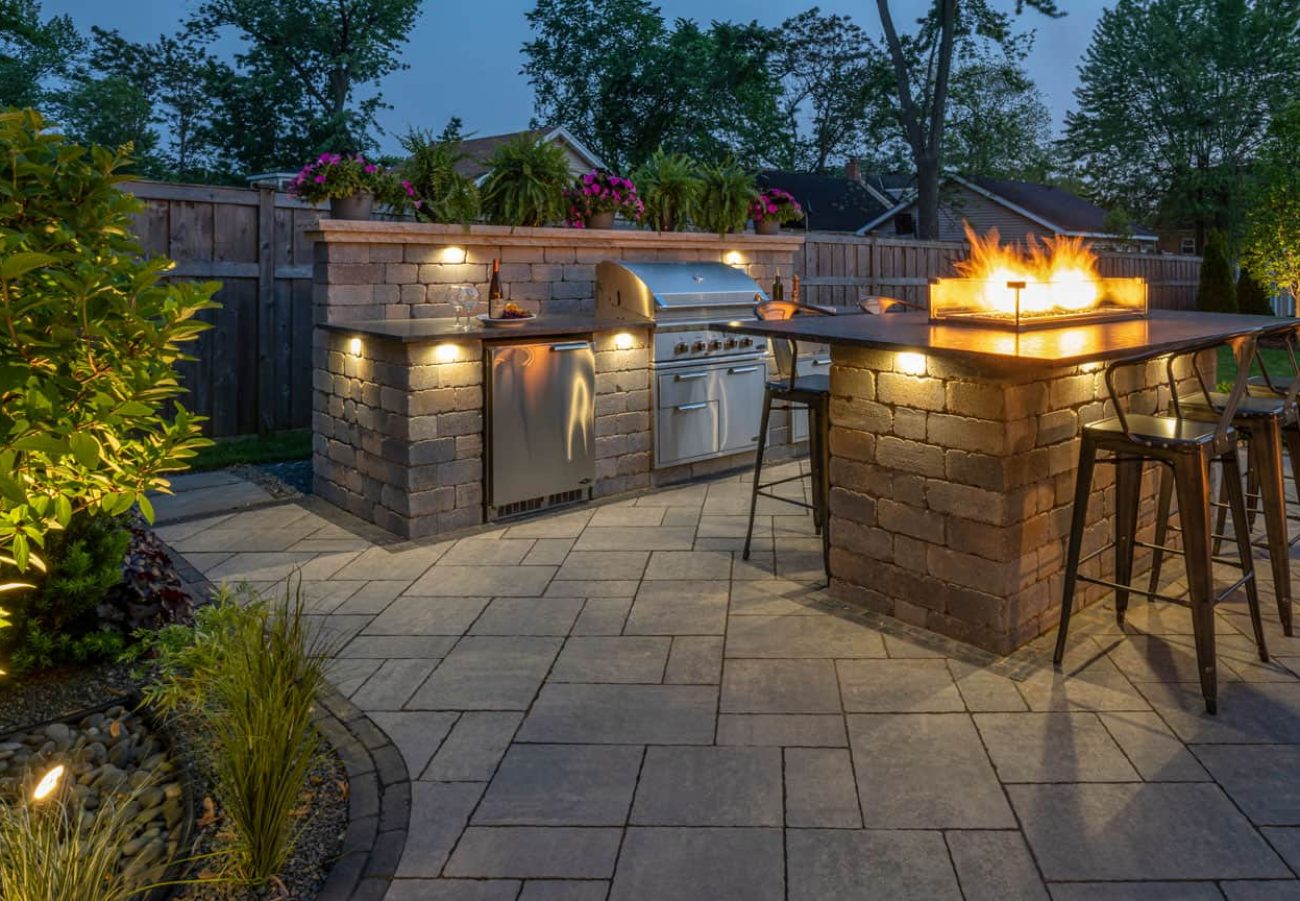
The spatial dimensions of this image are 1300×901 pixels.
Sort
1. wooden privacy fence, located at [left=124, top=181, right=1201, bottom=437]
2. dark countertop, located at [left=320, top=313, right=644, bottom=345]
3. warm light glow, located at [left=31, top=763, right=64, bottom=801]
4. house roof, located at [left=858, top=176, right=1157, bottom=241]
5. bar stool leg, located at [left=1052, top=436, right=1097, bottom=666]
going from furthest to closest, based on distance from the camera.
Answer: house roof, located at [left=858, top=176, right=1157, bottom=241], wooden privacy fence, located at [left=124, top=181, right=1201, bottom=437], dark countertop, located at [left=320, top=313, right=644, bottom=345], bar stool leg, located at [left=1052, top=436, right=1097, bottom=666], warm light glow, located at [left=31, top=763, right=64, bottom=801]

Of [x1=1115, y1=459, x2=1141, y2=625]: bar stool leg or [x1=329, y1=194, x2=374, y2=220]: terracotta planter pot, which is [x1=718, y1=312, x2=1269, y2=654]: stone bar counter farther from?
[x1=329, y1=194, x2=374, y2=220]: terracotta planter pot

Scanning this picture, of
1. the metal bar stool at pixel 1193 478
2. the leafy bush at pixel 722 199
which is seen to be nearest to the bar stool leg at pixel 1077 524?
the metal bar stool at pixel 1193 478

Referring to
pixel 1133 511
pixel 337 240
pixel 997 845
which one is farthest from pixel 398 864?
pixel 337 240

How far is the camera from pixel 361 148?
20984mm

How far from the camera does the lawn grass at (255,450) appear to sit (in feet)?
21.3

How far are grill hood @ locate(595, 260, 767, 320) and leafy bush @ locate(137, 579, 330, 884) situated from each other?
363cm

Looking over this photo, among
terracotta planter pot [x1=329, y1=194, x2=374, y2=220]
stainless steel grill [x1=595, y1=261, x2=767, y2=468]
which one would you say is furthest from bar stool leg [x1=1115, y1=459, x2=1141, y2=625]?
terracotta planter pot [x1=329, y1=194, x2=374, y2=220]

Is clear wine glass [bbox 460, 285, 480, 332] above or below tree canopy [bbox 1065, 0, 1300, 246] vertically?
below

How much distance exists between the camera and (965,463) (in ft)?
11.3

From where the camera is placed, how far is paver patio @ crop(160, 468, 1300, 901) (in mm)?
2176

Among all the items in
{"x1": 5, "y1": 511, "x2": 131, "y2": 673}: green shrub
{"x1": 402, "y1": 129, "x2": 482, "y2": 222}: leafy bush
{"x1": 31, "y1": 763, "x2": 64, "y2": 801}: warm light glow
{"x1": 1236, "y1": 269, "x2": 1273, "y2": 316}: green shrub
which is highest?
{"x1": 1236, "y1": 269, "x2": 1273, "y2": 316}: green shrub

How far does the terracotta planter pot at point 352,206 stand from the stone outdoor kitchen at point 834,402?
0.12 metres

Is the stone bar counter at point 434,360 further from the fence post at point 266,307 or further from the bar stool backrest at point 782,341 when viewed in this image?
the fence post at point 266,307

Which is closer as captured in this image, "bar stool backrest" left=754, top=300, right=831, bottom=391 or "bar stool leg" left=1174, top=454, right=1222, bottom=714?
"bar stool leg" left=1174, top=454, right=1222, bottom=714
